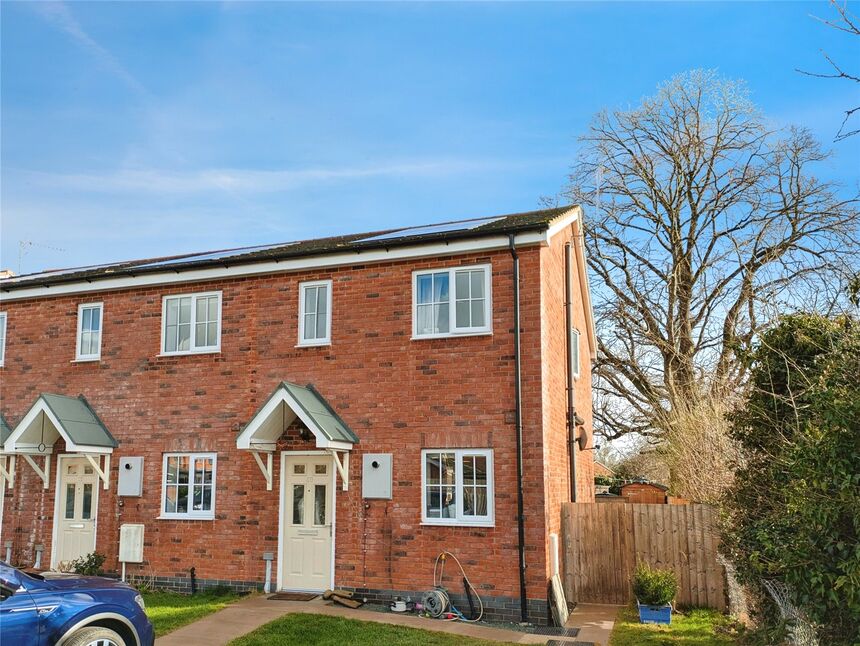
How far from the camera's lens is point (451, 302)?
532 inches

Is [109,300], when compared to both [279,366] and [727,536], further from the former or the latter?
[727,536]

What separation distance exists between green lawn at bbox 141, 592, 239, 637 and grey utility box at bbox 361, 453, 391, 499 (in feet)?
9.95

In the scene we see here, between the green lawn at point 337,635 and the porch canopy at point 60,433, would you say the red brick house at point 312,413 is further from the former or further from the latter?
the green lawn at point 337,635

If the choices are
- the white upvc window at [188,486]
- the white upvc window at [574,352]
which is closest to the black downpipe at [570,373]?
the white upvc window at [574,352]

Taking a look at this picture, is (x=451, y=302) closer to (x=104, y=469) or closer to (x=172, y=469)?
(x=172, y=469)

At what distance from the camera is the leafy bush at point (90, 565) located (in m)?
14.7

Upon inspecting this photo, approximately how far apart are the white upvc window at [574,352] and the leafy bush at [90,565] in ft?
33.7

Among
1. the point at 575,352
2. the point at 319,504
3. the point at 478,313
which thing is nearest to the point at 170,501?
the point at 319,504

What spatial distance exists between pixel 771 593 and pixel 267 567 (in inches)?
349

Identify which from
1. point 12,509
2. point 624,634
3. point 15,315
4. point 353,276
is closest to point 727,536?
point 624,634

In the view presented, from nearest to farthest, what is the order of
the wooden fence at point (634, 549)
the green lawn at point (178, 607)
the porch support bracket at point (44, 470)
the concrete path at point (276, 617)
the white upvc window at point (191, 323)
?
the concrete path at point (276, 617)
the green lawn at point (178, 607)
the wooden fence at point (634, 549)
the white upvc window at point (191, 323)
the porch support bracket at point (44, 470)

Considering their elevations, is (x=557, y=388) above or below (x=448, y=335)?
below

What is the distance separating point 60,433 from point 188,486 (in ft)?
9.21

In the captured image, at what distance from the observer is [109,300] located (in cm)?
1625
